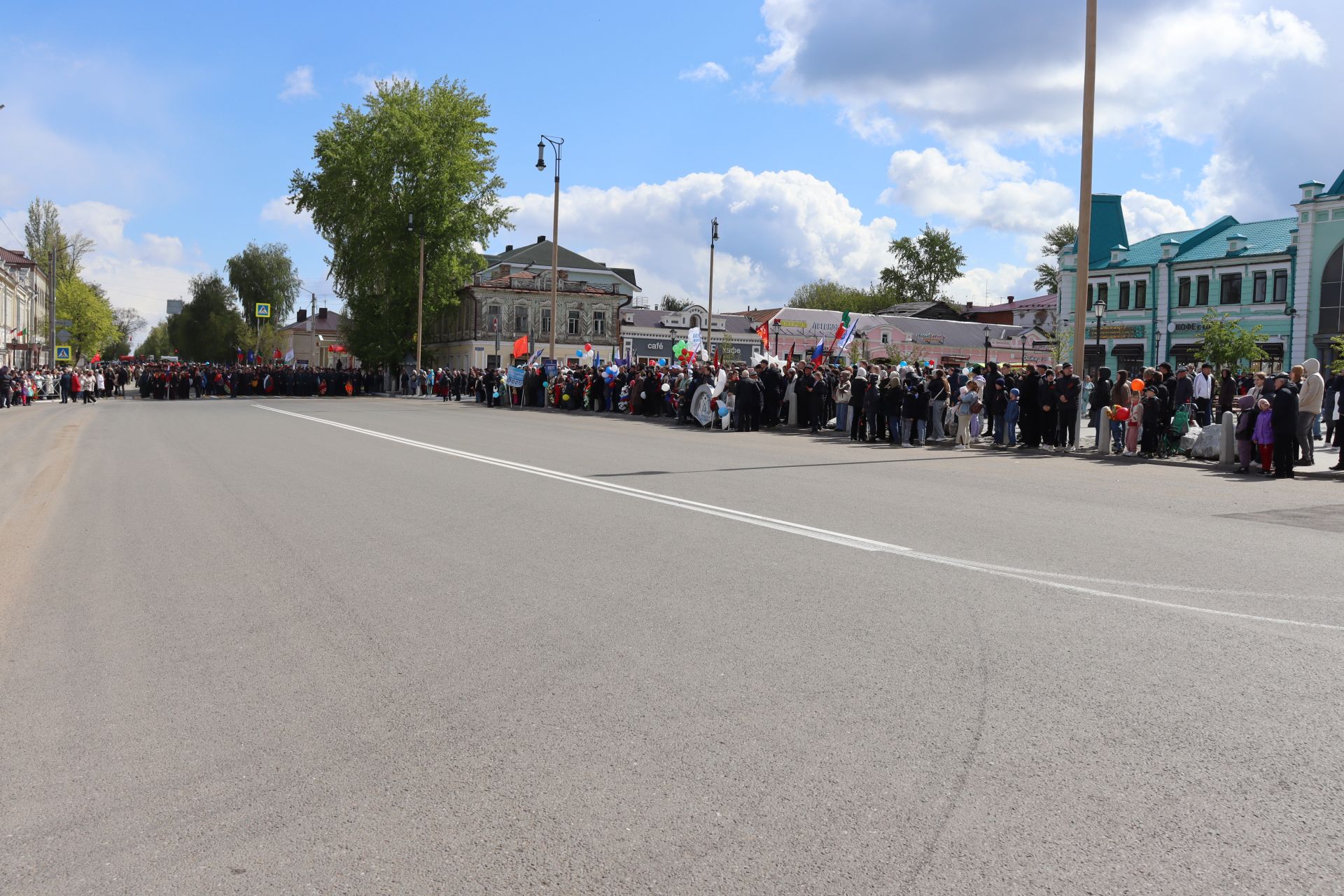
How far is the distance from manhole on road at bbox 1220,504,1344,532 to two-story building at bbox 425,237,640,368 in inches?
2768

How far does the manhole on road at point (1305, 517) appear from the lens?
1073 cm

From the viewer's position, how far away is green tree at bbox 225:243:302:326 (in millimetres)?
102812

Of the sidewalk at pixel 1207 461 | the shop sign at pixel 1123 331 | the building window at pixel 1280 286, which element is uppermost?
the building window at pixel 1280 286

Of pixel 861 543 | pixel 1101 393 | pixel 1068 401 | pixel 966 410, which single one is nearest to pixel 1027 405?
pixel 1068 401

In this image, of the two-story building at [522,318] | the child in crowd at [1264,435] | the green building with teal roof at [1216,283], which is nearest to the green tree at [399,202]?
the two-story building at [522,318]

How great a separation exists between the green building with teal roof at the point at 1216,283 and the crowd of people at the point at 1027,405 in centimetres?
2784

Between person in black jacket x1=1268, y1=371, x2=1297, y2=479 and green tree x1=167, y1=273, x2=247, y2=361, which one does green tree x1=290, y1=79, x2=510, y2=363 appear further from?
person in black jacket x1=1268, y1=371, x2=1297, y2=479

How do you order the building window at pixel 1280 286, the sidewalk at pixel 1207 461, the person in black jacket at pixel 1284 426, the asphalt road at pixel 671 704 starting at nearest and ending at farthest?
the asphalt road at pixel 671 704, the person in black jacket at pixel 1284 426, the sidewalk at pixel 1207 461, the building window at pixel 1280 286

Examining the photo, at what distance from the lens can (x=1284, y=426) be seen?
15.9 m

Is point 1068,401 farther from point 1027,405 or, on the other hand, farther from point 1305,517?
point 1305,517

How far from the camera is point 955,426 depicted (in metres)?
23.0

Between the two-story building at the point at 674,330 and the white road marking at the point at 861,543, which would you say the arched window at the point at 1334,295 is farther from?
the white road marking at the point at 861,543

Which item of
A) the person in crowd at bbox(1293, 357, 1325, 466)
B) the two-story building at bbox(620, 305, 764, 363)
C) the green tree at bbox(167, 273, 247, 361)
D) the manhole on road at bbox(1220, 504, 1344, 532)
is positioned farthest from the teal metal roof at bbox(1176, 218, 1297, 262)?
the green tree at bbox(167, 273, 247, 361)

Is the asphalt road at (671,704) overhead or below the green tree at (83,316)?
below
